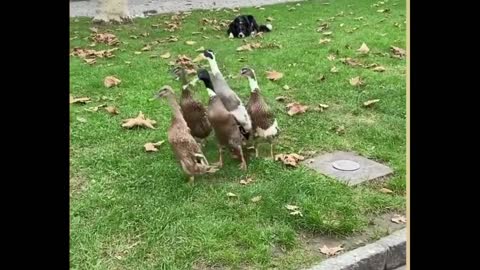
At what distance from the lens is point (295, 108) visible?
368 centimetres

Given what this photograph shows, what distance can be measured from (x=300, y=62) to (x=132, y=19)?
2076mm

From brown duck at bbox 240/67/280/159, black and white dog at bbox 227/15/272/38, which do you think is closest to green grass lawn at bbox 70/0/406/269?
brown duck at bbox 240/67/280/159

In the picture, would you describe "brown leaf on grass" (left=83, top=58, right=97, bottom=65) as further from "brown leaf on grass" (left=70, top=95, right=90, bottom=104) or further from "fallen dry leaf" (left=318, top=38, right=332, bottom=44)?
"fallen dry leaf" (left=318, top=38, right=332, bottom=44)

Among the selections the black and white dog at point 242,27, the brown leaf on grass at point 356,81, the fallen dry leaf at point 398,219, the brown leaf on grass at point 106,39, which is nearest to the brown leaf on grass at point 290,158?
the fallen dry leaf at point 398,219

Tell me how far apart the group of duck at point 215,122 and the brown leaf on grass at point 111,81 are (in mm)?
1115

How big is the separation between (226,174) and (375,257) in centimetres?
82

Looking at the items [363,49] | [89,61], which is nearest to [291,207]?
[89,61]

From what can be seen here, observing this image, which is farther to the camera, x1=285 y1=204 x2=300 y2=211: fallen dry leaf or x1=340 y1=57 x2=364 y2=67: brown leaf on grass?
x1=340 y1=57 x2=364 y2=67: brown leaf on grass

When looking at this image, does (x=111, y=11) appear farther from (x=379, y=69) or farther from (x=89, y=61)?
(x=379, y=69)

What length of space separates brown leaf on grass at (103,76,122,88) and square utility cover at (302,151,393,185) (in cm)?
155

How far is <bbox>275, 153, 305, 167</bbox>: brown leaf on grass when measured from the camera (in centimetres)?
296

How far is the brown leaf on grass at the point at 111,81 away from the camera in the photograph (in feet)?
13.2

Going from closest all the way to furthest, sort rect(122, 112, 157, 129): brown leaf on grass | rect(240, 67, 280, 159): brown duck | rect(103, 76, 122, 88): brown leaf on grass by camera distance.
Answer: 1. rect(240, 67, 280, 159): brown duck
2. rect(122, 112, 157, 129): brown leaf on grass
3. rect(103, 76, 122, 88): brown leaf on grass
